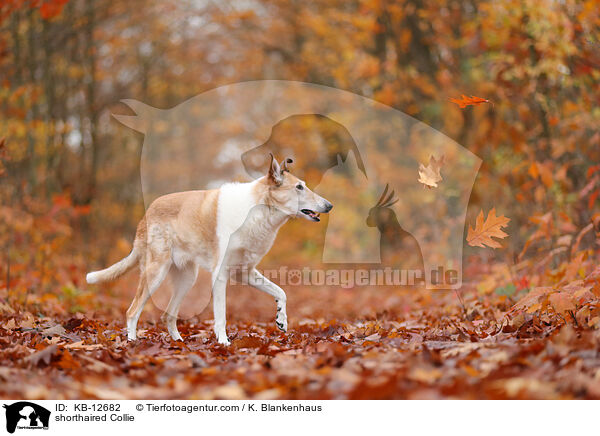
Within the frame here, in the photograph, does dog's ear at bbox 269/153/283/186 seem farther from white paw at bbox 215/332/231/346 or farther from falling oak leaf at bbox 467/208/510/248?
falling oak leaf at bbox 467/208/510/248

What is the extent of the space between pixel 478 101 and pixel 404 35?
1015cm

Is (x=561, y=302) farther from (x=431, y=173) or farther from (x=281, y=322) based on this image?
(x=281, y=322)

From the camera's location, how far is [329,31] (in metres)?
17.5

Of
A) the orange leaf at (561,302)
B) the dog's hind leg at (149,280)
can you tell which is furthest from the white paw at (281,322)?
the orange leaf at (561,302)

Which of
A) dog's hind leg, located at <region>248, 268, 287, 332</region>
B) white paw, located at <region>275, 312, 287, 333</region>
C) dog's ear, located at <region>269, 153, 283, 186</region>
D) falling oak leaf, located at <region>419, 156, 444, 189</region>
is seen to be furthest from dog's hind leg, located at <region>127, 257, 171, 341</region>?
falling oak leaf, located at <region>419, 156, 444, 189</region>

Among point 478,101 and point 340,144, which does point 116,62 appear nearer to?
point 340,144

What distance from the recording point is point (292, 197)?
636 centimetres

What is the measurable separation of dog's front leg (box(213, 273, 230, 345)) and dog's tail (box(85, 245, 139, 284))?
1.07m

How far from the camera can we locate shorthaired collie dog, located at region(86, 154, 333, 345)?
616 cm

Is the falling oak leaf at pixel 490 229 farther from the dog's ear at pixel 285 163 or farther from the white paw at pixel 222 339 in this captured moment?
the white paw at pixel 222 339

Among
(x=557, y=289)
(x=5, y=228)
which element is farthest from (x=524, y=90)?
(x=5, y=228)

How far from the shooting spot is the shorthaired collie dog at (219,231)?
616cm
